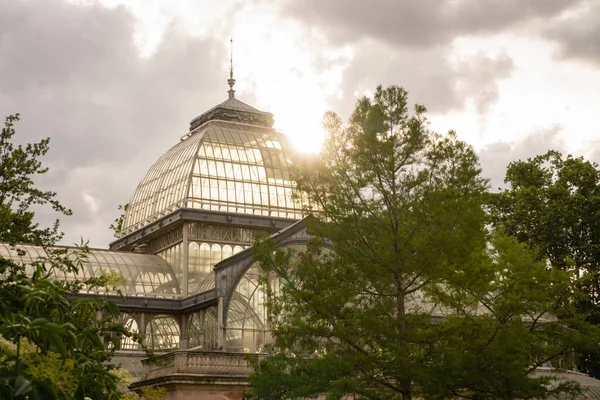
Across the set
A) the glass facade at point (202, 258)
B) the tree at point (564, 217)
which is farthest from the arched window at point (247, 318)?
the tree at point (564, 217)

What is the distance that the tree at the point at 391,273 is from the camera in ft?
83.3

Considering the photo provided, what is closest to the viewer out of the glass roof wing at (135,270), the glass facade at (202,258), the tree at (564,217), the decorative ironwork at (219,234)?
the glass roof wing at (135,270)

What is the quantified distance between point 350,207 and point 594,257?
4272 cm

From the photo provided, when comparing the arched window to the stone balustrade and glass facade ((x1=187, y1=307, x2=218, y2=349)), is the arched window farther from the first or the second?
the stone balustrade

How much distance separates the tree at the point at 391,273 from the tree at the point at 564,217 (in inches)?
1526

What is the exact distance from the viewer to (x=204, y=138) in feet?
185

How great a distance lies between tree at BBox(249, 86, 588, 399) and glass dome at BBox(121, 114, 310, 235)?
2584 centimetres

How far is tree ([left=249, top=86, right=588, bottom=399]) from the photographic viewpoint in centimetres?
2539

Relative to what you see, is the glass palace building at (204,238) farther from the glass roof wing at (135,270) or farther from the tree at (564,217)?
the tree at (564,217)

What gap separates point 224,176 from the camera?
179ft

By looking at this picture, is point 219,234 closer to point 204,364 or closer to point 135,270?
point 135,270

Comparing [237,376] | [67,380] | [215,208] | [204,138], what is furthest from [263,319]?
[67,380]

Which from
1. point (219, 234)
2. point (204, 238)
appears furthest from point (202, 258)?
point (219, 234)

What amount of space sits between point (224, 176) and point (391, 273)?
29.3m
